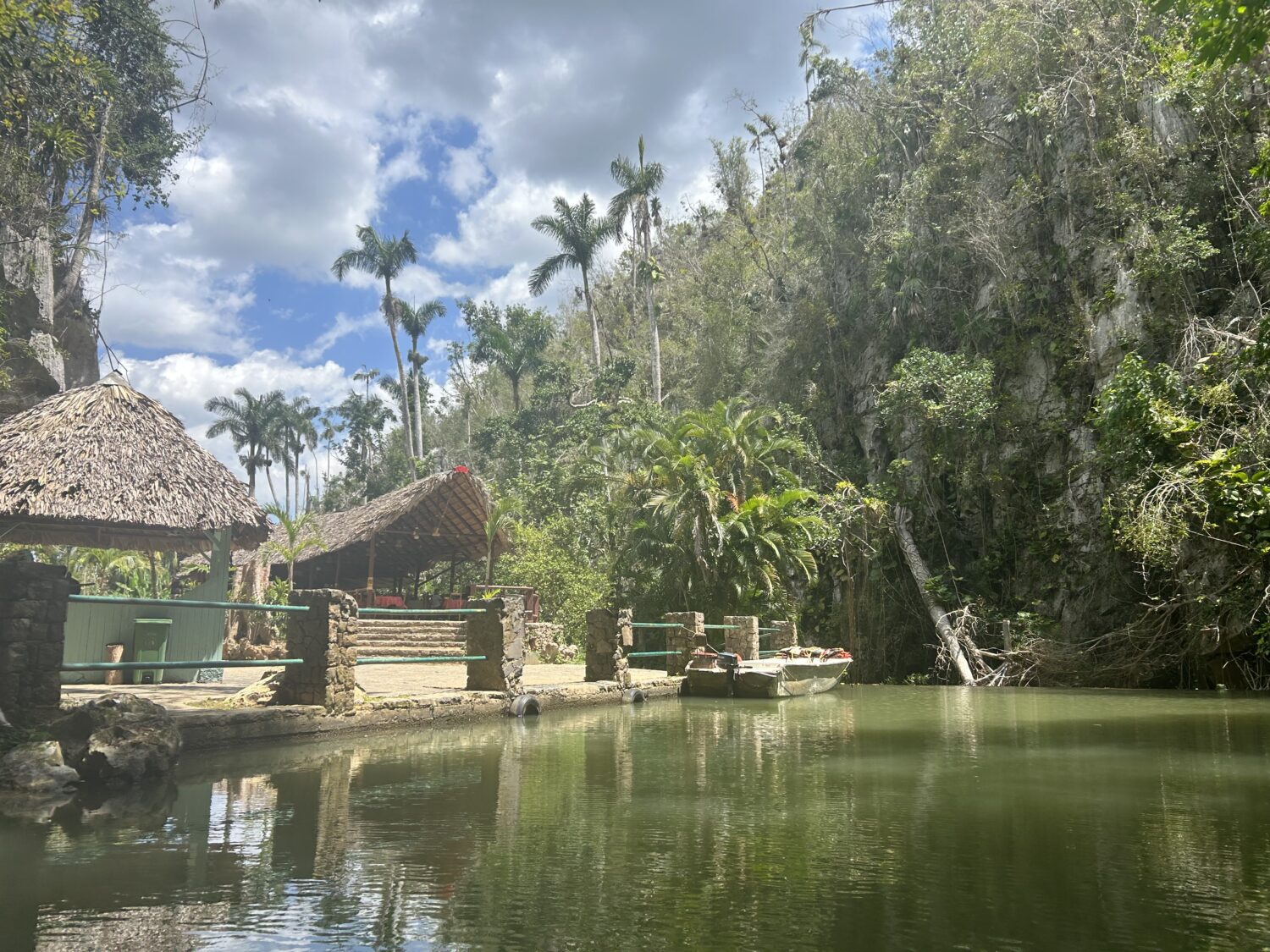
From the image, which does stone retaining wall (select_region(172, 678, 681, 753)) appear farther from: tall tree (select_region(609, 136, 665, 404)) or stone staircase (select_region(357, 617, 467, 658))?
tall tree (select_region(609, 136, 665, 404))

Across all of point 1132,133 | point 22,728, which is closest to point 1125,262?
point 1132,133

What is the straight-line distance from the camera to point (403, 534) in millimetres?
26859

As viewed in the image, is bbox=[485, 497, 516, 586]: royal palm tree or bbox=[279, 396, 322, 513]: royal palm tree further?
bbox=[279, 396, 322, 513]: royal palm tree

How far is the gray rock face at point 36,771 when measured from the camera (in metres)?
6.19

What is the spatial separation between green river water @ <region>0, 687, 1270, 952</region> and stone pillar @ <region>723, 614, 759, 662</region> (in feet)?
28.2

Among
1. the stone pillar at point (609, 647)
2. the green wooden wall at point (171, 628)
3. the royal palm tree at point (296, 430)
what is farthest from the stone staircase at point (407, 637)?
the royal palm tree at point (296, 430)

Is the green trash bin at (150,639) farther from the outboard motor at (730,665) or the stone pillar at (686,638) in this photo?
the outboard motor at (730,665)

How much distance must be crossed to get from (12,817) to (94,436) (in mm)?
7091

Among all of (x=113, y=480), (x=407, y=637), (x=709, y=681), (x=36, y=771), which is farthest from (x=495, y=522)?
(x=36, y=771)

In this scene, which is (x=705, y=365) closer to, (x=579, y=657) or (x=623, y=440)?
(x=623, y=440)

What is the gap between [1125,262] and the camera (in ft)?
59.3

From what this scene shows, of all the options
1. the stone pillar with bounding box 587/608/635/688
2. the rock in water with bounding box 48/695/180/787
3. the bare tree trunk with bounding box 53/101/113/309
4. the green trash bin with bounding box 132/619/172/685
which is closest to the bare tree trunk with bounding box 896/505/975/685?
the stone pillar with bounding box 587/608/635/688

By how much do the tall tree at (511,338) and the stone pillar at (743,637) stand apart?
26.1m

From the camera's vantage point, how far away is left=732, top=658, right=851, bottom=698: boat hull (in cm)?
1534
